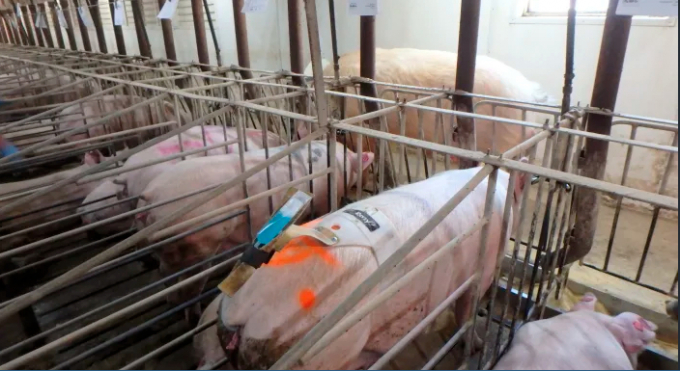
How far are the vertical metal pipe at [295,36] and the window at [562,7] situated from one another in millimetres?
2046

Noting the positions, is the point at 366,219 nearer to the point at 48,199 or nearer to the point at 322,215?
the point at 322,215

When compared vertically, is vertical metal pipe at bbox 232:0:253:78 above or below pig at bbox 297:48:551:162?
Result: above

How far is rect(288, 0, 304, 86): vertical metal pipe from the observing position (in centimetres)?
358

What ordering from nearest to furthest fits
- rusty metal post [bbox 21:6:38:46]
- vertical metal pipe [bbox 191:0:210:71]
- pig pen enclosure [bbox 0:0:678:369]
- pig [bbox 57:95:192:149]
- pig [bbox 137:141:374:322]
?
pig pen enclosure [bbox 0:0:678:369] < pig [bbox 137:141:374:322] < pig [bbox 57:95:192:149] < vertical metal pipe [bbox 191:0:210:71] < rusty metal post [bbox 21:6:38:46]

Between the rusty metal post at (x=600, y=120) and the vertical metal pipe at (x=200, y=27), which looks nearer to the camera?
the rusty metal post at (x=600, y=120)

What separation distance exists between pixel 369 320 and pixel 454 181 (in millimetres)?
739

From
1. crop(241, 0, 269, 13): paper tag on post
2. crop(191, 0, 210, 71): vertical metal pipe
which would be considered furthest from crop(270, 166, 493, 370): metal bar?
crop(191, 0, 210, 71): vertical metal pipe

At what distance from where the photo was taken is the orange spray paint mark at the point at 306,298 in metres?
1.24

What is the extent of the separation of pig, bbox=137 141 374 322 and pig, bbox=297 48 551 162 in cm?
88

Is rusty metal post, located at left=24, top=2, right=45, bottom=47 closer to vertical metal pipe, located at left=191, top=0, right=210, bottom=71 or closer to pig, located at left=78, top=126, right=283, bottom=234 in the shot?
vertical metal pipe, located at left=191, top=0, right=210, bottom=71

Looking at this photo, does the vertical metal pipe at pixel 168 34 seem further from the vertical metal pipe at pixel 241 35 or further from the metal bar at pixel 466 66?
the metal bar at pixel 466 66

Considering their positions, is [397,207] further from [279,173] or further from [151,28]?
[151,28]

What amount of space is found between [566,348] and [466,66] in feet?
5.69

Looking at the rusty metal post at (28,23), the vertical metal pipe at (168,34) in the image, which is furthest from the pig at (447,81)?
the rusty metal post at (28,23)
